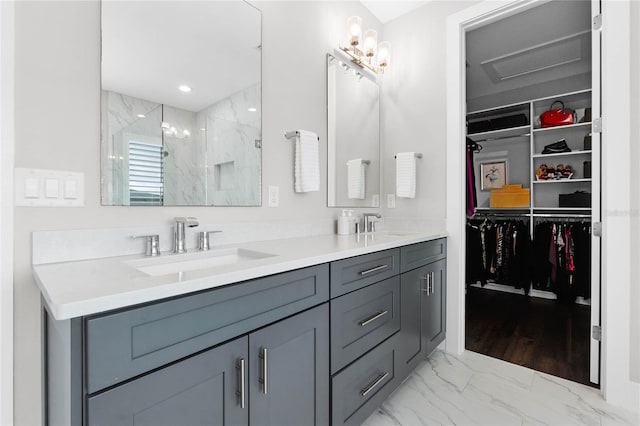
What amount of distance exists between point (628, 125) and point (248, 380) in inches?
84.7

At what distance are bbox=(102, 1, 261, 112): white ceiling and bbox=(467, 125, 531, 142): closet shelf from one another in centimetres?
315

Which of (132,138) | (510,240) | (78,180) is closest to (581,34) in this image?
(510,240)

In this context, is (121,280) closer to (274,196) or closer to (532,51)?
(274,196)

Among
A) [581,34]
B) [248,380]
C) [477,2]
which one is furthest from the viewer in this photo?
[581,34]

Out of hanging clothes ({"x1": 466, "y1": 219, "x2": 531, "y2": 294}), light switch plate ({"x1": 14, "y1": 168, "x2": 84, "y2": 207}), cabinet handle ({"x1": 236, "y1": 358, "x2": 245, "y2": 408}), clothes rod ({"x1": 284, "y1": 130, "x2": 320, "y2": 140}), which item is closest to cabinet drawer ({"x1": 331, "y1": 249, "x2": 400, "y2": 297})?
cabinet handle ({"x1": 236, "y1": 358, "x2": 245, "y2": 408})

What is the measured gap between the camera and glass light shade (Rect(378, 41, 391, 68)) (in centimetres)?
238

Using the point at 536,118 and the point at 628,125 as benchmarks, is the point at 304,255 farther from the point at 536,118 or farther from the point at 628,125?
the point at 536,118

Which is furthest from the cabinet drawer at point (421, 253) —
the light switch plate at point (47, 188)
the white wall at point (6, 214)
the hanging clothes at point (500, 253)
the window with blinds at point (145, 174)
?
the hanging clothes at point (500, 253)

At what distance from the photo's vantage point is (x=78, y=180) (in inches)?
41.7

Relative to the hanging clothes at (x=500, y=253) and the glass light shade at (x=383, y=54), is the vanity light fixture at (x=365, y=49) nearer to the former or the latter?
the glass light shade at (x=383, y=54)

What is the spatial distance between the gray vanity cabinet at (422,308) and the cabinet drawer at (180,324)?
845 mm

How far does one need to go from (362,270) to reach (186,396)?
0.81 meters

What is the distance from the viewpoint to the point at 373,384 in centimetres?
142

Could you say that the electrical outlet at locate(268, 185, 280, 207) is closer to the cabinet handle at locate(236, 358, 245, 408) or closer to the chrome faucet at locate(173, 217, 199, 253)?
the chrome faucet at locate(173, 217, 199, 253)
